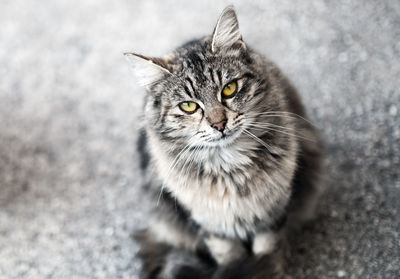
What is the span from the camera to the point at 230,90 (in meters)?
1.60

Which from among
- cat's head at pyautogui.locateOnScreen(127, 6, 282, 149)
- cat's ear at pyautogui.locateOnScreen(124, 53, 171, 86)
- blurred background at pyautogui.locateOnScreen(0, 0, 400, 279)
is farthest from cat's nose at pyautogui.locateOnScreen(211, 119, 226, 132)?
blurred background at pyautogui.locateOnScreen(0, 0, 400, 279)

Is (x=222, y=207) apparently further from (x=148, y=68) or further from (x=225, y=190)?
(x=148, y=68)

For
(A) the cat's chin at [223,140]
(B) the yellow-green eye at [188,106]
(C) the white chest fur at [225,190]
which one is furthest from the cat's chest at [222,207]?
(B) the yellow-green eye at [188,106]

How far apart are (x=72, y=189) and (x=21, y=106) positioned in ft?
3.16

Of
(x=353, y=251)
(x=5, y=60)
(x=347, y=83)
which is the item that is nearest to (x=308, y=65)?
(x=347, y=83)

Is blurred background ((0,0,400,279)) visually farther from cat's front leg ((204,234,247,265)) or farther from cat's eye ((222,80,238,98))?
cat's eye ((222,80,238,98))

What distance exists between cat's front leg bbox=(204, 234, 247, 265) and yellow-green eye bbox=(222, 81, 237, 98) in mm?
685

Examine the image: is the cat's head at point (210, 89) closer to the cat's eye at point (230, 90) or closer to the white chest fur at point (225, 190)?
the cat's eye at point (230, 90)

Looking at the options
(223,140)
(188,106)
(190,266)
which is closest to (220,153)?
(223,140)

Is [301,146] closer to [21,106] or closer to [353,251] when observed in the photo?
[353,251]

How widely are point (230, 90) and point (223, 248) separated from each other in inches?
30.0

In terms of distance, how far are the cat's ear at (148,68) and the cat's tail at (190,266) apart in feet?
2.89

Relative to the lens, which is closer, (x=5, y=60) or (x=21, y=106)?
(x=21, y=106)

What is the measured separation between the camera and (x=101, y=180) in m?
2.67
